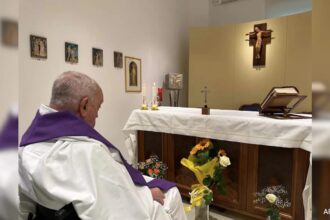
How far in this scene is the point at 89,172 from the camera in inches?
38.2

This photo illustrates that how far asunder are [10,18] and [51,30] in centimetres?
256

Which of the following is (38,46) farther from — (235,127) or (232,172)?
(232,172)

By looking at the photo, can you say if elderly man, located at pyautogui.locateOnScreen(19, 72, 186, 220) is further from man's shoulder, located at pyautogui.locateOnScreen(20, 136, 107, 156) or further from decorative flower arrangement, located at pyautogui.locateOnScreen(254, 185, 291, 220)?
decorative flower arrangement, located at pyautogui.locateOnScreen(254, 185, 291, 220)

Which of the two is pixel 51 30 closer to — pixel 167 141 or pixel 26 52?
pixel 26 52

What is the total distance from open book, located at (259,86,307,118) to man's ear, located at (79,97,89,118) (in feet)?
4.44

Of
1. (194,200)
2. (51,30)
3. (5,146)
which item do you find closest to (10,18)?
(5,146)

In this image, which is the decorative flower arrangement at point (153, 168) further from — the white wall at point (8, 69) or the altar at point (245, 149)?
the white wall at point (8, 69)

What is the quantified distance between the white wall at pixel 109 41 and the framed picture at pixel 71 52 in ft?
0.18

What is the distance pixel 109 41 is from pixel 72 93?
2.32 m

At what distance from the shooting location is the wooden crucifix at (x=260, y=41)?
3.89 meters

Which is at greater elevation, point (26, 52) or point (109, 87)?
point (26, 52)

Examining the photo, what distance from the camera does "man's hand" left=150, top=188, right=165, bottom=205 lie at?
1.33 meters

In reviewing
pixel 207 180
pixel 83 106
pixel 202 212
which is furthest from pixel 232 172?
pixel 83 106

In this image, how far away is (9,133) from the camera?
35 cm
